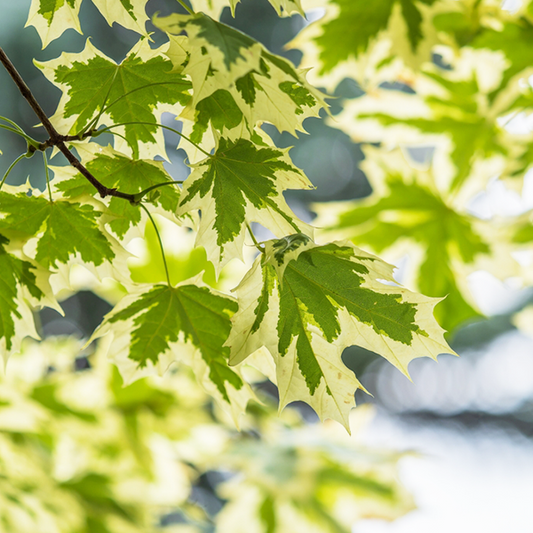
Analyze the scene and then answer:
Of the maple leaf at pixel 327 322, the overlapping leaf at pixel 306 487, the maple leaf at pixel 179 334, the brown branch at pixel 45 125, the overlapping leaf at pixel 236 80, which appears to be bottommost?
the overlapping leaf at pixel 306 487

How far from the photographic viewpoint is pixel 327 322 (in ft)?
1.60

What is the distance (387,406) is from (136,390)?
408 centimetres

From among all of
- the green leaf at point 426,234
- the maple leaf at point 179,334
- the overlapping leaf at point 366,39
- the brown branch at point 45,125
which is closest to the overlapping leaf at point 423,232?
the green leaf at point 426,234

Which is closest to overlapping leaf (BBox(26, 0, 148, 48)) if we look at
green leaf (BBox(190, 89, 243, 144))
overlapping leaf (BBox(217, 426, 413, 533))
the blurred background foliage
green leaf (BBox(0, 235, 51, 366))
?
green leaf (BBox(190, 89, 243, 144))

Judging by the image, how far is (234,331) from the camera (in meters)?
0.48

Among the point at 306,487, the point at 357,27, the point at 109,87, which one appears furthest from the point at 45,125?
the point at 306,487

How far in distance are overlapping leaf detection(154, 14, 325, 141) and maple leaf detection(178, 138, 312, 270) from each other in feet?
→ 0.11

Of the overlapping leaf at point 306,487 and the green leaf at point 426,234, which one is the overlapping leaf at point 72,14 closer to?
the green leaf at point 426,234

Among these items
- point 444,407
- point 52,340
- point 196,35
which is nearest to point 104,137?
point 52,340

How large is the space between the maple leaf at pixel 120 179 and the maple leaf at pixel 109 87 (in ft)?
0.12

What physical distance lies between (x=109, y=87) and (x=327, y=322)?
33cm

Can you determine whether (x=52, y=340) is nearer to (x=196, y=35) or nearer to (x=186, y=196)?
(x=186, y=196)

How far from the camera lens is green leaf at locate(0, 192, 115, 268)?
0.55 metres

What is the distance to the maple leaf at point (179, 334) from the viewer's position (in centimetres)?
59
